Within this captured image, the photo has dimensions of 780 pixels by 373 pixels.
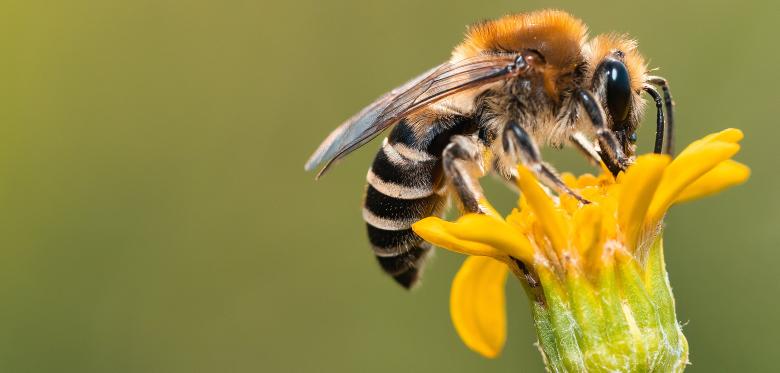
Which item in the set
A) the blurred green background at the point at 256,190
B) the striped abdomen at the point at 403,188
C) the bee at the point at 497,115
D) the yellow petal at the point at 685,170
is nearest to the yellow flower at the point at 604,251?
the yellow petal at the point at 685,170

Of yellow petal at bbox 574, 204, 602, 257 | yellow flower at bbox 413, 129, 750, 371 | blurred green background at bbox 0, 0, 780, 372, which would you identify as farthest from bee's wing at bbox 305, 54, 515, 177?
blurred green background at bbox 0, 0, 780, 372

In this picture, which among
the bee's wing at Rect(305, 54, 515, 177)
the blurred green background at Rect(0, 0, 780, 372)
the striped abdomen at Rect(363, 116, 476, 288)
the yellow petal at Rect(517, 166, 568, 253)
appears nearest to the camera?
the yellow petal at Rect(517, 166, 568, 253)

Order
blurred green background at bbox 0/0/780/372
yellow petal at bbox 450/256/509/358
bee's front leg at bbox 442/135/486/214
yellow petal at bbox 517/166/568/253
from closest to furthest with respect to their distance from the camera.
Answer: yellow petal at bbox 517/166/568/253 < bee's front leg at bbox 442/135/486/214 < yellow petal at bbox 450/256/509/358 < blurred green background at bbox 0/0/780/372

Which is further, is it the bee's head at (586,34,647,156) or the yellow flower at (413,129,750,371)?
the bee's head at (586,34,647,156)

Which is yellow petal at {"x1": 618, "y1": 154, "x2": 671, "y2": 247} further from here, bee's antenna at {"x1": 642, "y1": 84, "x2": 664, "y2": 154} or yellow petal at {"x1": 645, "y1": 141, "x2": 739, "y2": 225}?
bee's antenna at {"x1": 642, "y1": 84, "x2": 664, "y2": 154}

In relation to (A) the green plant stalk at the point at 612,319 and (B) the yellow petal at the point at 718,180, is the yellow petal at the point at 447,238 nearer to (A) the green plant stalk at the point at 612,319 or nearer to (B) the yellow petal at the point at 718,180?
(A) the green plant stalk at the point at 612,319

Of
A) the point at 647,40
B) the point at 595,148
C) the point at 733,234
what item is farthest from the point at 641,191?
A: the point at 647,40
